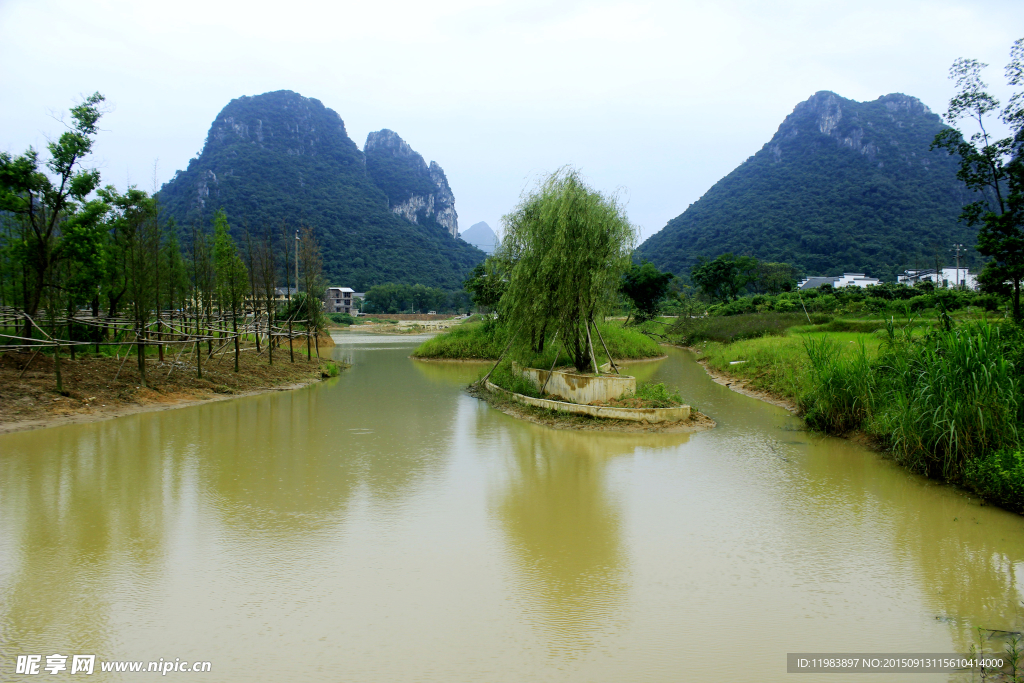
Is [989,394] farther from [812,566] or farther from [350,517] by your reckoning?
[350,517]

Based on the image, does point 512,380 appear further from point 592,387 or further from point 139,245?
point 139,245

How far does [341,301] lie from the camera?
77.2 m

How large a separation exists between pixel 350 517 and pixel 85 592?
2.61 metres

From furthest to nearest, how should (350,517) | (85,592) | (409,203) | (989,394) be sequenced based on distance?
(409,203) < (989,394) < (350,517) < (85,592)

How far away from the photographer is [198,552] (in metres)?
5.93

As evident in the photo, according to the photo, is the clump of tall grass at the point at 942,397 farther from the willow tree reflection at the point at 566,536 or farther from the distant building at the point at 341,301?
the distant building at the point at 341,301

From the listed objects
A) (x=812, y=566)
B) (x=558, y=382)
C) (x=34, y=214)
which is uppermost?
(x=34, y=214)

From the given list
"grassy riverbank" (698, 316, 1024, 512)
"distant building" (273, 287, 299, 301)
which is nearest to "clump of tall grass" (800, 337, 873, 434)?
"grassy riverbank" (698, 316, 1024, 512)

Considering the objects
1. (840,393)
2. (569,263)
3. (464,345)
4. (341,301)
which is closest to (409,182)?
(341,301)

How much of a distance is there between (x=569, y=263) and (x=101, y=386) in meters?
11.6

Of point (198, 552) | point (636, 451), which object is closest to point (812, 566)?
point (636, 451)

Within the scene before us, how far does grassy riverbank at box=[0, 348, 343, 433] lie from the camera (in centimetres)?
1215

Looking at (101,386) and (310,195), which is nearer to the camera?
(101,386)

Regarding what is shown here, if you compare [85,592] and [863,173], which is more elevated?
[863,173]
